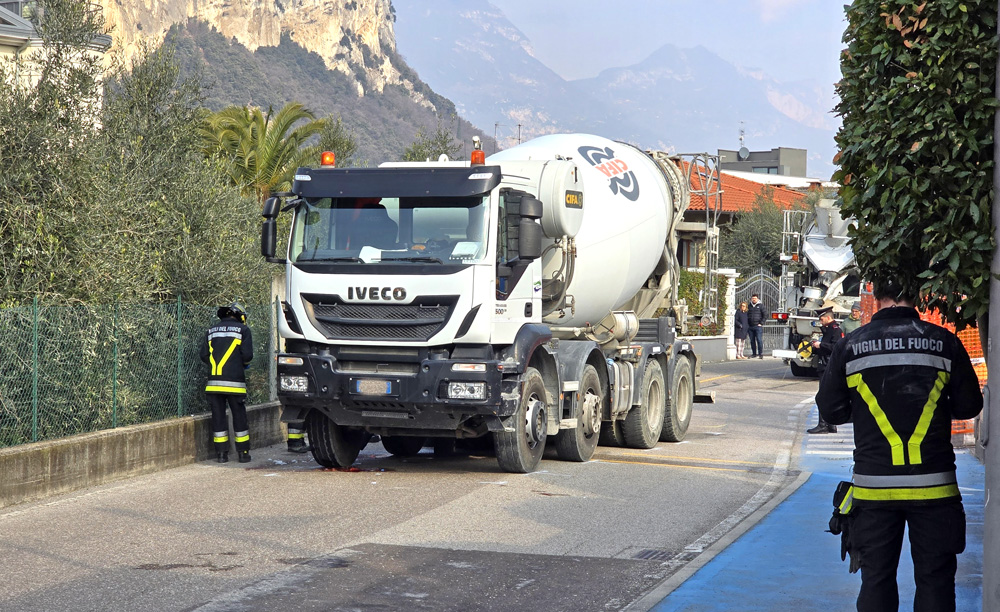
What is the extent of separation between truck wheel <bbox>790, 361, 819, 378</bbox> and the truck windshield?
58.2 ft

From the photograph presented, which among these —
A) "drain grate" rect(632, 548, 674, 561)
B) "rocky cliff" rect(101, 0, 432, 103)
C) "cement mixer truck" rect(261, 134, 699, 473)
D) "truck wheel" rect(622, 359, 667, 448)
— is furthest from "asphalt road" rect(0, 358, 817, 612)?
"rocky cliff" rect(101, 0, 432, 103)

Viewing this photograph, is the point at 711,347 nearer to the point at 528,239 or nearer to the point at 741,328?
the point at 741,328

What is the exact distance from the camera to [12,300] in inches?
412

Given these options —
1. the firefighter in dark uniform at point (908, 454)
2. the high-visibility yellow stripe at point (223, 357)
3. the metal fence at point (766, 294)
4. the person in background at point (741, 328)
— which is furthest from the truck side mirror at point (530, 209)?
the metal fence at point (766, 294)

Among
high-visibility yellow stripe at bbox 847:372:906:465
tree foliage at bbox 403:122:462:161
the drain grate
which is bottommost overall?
the drain grate

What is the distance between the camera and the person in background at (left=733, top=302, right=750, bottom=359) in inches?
1302

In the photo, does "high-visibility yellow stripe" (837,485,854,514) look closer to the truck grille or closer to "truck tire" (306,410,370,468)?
the truck grille

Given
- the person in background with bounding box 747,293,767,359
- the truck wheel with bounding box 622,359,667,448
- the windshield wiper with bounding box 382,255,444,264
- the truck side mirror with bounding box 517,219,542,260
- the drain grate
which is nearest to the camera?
the drain grate

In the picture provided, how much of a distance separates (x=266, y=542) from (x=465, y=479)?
3386 mm

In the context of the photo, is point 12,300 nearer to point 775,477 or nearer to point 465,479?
point 465,479

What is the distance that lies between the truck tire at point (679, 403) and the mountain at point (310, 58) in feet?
236

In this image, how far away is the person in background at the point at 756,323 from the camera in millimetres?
32500

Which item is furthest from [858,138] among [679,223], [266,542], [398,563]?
[679,223]

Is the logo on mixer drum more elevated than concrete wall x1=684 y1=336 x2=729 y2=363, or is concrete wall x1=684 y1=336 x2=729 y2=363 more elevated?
the logo on mixer drum
